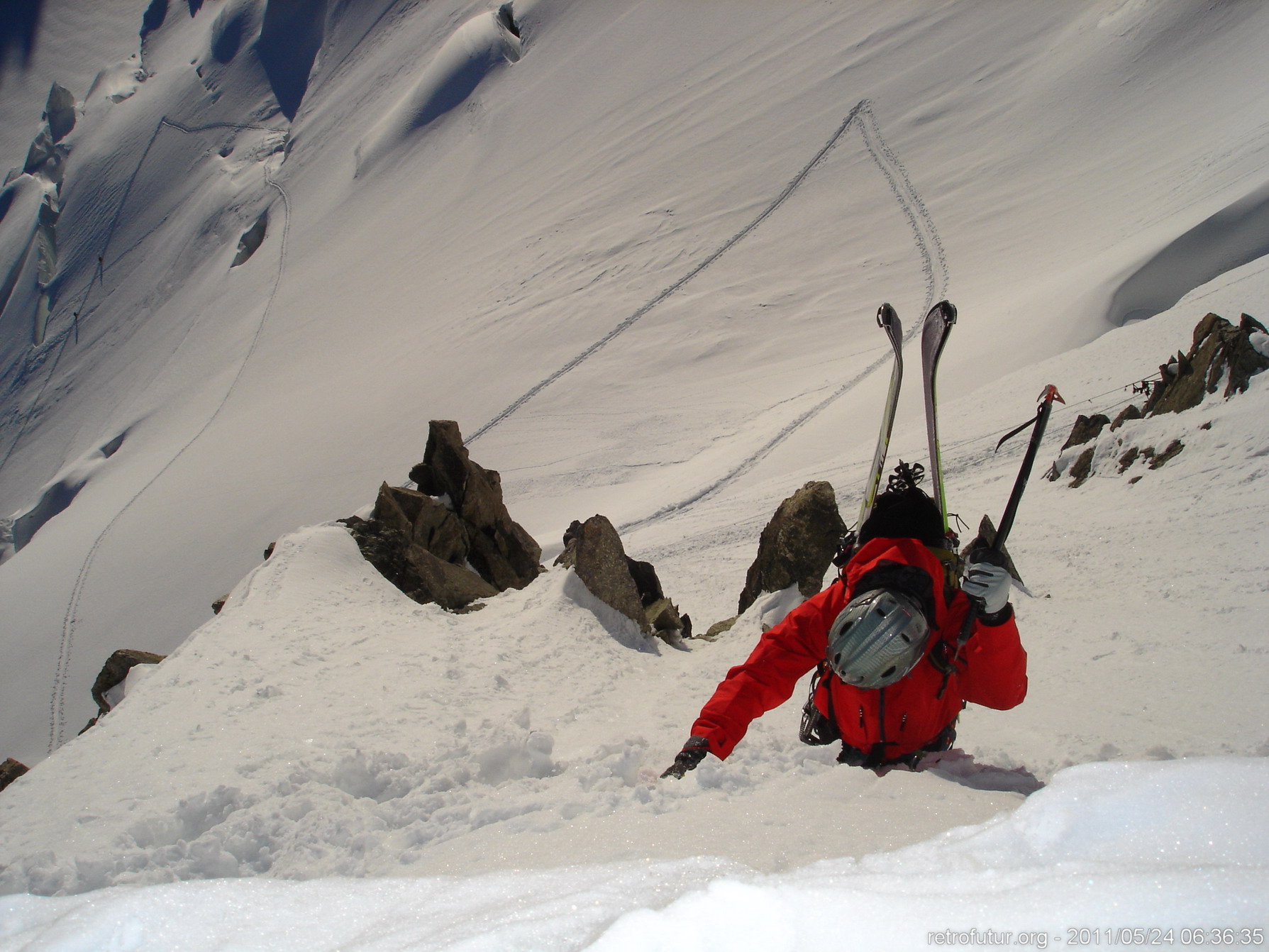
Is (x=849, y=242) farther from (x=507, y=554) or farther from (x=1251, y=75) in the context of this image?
(x=507, y=554)

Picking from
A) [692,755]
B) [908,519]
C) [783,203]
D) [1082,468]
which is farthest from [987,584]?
[783,203]

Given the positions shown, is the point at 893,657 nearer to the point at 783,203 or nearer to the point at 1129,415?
the point at 1129,415

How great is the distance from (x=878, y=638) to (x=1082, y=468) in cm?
746

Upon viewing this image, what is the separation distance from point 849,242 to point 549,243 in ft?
43.7

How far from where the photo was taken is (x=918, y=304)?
23.2 metres

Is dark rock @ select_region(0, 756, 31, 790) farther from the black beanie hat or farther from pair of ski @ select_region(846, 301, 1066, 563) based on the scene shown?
the black beanie hat

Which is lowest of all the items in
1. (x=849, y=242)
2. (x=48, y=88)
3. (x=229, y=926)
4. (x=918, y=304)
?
(x=229, y=926)

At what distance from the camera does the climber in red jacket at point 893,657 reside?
2.46 meters

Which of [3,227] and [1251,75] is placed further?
[3,227]

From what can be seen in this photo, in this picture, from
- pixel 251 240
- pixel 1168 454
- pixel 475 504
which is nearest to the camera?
pixel 1168 454

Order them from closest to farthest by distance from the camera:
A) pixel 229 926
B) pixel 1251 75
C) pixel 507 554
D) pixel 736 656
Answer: pixel 229 926
pixel 736 656
pixel 507 554
pixel 1251 75

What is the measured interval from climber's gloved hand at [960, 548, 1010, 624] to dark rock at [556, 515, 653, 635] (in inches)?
158

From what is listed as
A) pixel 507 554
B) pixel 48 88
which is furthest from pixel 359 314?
pixel 48 88
